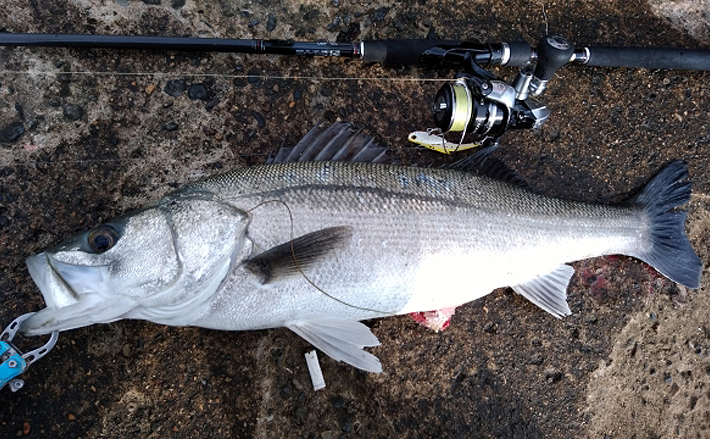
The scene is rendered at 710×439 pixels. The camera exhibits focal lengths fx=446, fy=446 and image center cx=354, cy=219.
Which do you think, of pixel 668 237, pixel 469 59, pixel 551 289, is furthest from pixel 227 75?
pixel 668 237

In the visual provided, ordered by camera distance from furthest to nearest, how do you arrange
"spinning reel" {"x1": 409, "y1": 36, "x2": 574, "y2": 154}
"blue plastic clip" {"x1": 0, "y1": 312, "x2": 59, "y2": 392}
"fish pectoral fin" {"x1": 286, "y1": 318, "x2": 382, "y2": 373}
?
"spinning reel" {"x1": 409, "y1": 36, "x2": 574, "y2": 154} → "fish pectoral fin" {"x1": 286, "y1": 318, "x2": 382, "y2": 373} → "blue plastic clip" {"x1": 0, "y1": 312, "x2": 59, "y2": 392}

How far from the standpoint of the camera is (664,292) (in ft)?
8.21

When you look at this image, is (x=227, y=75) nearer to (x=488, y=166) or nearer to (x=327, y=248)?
(x=327, y=248)

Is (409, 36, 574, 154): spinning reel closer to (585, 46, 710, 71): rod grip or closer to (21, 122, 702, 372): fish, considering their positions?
Result: (21, 122, 702, 372): fish

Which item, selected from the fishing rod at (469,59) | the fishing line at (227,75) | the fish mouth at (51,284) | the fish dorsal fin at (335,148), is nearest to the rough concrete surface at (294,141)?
the fishing line at (227,75)

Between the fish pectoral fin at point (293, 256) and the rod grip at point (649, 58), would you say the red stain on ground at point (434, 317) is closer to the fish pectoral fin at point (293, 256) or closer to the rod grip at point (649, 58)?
the fish pectoral fin at point (293, 256)

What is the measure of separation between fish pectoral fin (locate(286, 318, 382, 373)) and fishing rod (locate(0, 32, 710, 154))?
1043 millimetres

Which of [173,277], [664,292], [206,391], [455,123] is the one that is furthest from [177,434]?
[664,292]

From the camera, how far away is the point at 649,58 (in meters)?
2.49

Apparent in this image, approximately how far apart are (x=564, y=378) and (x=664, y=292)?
77 centimetres

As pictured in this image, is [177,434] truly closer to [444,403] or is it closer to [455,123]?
[444,403]

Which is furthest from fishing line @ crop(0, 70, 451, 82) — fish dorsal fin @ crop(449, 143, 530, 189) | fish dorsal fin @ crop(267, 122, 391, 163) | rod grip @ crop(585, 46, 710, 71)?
rod grip @ crop(585, 46, 710, 71)

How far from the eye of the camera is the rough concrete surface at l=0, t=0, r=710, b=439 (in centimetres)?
212

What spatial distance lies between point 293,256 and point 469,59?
52.0 inches
